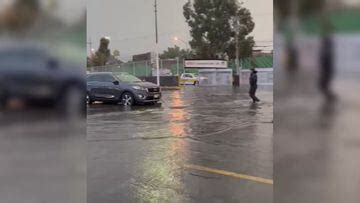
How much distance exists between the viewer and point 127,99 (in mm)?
14250

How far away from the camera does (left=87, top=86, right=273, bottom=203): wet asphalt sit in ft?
12.1

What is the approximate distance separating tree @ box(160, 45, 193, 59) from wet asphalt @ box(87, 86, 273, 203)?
80.0 feet

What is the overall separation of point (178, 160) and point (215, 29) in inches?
1019

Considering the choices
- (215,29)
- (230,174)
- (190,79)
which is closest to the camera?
(230,174)

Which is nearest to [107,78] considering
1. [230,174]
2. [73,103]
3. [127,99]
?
[127,99]

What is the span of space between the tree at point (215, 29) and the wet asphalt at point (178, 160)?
2077 centimetres

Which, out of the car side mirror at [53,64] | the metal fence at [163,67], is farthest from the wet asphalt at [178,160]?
the metal fence at [163,67]

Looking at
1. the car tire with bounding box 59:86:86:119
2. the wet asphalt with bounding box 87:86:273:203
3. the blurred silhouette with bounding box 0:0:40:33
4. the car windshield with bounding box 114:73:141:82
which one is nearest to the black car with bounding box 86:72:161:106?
the car windshield with bounding box 114:73:141:82

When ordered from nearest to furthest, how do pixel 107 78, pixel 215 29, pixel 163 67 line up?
pixel 107 78, pixel 215 29, pixel 163 67

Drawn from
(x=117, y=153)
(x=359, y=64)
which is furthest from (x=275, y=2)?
(x=117, y=153)

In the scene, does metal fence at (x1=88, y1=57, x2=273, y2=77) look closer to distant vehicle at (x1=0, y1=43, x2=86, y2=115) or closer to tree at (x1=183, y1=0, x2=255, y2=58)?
tree at (x1=183, y1=0, x2=255, y2=58)

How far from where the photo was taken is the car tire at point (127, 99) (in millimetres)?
14203

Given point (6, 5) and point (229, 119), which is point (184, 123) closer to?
point (229, 119)

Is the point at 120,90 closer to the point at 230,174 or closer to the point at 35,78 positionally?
the point at 230,174
